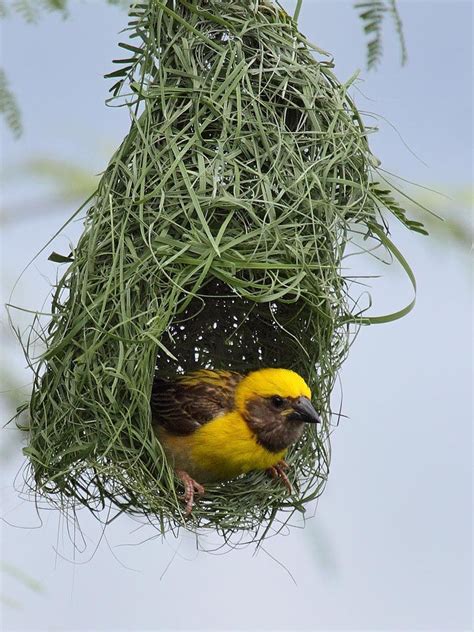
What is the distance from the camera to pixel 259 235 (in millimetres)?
3215

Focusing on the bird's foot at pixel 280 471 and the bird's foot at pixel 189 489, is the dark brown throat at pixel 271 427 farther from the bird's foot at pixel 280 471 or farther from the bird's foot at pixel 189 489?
the bird's foot at pixel 189 489

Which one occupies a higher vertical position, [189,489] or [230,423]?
[230,423]

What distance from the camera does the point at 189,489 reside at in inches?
134

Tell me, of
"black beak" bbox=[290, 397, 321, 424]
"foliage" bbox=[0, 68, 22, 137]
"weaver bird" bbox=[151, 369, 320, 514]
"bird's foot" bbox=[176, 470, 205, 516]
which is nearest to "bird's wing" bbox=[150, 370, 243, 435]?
"weaver bird" bbox=[151, 369, 320, 514]

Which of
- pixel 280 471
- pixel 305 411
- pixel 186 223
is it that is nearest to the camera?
pixel 186 223

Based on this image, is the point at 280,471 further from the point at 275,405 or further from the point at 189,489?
the point at 189,489

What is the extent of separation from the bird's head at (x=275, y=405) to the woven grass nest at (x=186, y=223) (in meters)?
0.13

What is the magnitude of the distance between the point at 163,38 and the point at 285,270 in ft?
2.81

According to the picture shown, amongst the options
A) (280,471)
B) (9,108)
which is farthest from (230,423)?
(9,108)

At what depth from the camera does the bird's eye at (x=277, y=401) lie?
3494mm

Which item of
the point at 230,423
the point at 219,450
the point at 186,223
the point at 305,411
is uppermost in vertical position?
the point at 186,223

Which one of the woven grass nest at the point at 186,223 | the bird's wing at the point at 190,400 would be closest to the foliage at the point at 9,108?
the woven grass nest at the point at 186,223

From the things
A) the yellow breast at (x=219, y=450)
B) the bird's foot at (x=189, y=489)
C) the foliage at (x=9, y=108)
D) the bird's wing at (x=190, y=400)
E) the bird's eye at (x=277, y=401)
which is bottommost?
the bird's foot at (x=189, y=489)

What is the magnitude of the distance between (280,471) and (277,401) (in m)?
0.30
